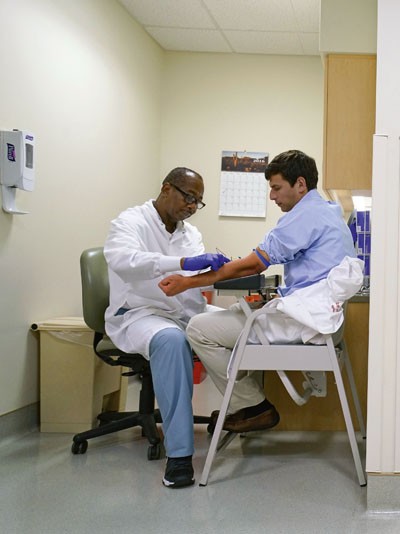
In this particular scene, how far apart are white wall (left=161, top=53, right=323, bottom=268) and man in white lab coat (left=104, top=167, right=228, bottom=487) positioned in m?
2.30

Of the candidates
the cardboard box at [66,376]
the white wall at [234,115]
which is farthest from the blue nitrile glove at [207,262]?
the white wall at [234,115]

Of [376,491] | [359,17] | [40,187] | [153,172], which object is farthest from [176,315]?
[153,172]

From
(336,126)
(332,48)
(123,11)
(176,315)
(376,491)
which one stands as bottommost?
(376,491)

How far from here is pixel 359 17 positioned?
3.11 meters

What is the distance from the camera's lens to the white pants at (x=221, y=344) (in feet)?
9.09

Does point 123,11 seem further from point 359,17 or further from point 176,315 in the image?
point 176,315

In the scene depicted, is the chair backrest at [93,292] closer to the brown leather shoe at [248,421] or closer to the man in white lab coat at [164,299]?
the man in white lab coat at [164,299]

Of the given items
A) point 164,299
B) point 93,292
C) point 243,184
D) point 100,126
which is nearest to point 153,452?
point 164,299

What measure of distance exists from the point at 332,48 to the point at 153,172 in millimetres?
2693

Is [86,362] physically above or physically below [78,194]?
below

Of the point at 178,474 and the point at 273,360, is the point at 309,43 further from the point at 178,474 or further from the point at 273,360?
the point at 178,474

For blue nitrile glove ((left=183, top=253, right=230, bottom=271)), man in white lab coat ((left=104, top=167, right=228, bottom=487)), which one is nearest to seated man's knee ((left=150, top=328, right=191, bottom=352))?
man in white lab coat ((left=104, top=167, right=228, bottom=487))

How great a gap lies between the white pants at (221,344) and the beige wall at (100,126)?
1.00 meters

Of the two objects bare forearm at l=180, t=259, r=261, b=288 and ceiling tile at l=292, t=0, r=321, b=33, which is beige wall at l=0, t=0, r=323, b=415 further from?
bare forearm at l=180, t=259, r=261, b=288
